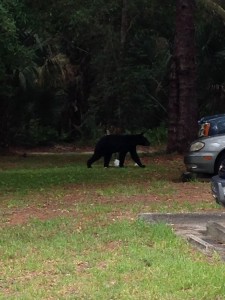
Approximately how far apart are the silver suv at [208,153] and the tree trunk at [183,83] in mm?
4278

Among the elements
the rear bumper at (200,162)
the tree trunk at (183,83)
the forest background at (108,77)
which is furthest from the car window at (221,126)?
the forest background at (108,77)

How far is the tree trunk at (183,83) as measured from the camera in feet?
63.1

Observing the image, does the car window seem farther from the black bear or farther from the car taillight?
the black bear

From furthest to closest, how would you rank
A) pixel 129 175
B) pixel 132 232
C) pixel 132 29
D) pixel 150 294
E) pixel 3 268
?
pixel 132 29 → pixel 129 175 → pixel 132 232 → pixel 3 268 → pixel 150 294

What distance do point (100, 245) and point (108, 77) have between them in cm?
2341

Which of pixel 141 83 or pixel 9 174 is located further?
pixel 141 83

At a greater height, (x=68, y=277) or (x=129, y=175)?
(x=68, y=277)

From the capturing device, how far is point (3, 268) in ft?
23.7

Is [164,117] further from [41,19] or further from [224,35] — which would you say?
[41,19]

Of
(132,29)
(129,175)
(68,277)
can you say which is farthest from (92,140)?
(68,277)

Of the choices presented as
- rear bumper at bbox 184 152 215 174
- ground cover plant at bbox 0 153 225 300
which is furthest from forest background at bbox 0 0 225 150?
ground cover plant at bbox 0 153 225 300

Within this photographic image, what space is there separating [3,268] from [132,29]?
22499 mm

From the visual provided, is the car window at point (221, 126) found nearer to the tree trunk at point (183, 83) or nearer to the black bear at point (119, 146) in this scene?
the black bear at point (119, 146)

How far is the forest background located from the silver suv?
24.0 feet
